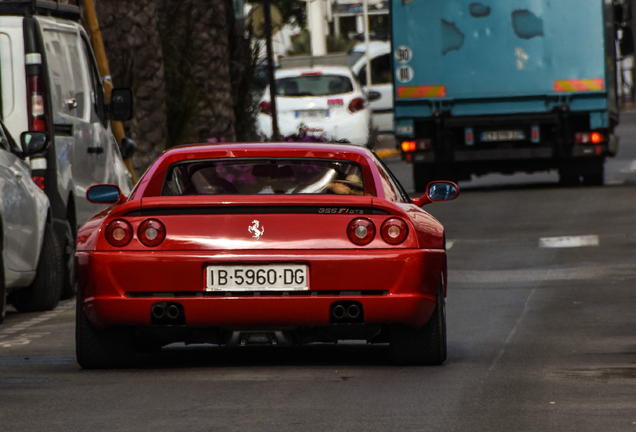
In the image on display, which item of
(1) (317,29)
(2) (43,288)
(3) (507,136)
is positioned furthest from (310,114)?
(2) (43,288)

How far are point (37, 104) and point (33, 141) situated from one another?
75cm

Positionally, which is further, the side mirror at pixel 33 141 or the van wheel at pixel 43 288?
the van wheel at pixel 43 288

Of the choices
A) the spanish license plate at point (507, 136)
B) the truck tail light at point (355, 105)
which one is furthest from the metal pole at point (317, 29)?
the spanish license plate at point (507, 136)

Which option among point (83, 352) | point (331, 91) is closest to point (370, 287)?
point (83, 352)

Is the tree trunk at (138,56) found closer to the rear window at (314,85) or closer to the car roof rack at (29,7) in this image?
the car roof rack at (29,7)

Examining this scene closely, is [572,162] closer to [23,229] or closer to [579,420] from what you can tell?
[23,229]

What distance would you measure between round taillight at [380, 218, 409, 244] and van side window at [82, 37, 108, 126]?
593 centimetres

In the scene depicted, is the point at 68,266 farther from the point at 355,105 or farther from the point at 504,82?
the point at 355,105

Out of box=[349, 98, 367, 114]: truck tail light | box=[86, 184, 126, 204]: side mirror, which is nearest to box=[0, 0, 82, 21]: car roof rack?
box=[86, 184, 126, 204]: side mirror

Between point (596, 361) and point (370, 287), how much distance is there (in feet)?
4.37

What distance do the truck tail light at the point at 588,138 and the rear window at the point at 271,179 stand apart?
49.6ft

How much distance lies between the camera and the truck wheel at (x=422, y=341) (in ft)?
25.1

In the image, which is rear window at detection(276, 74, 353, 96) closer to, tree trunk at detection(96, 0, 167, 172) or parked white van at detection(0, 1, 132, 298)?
tree trunk at detection(96, 0, 167, 172)

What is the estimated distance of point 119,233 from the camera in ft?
24.1
